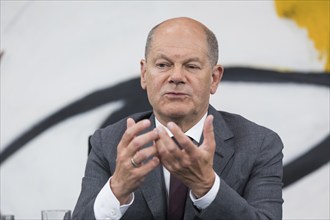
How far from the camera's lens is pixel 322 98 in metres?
3.04

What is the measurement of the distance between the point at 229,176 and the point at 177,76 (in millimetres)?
331

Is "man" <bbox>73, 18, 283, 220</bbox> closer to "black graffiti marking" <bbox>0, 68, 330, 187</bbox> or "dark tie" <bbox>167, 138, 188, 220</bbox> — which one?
A: "dark tie" <bbox>167, 138, 188, 220</bbox>

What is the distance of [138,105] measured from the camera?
Result: 3.19 meters

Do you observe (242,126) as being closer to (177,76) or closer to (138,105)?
(177,76)

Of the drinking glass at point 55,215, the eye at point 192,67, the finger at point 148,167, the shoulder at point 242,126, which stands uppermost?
the eye at point 192,67

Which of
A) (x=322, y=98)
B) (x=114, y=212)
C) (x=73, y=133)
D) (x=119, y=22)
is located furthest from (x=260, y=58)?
(x=114, y=212)

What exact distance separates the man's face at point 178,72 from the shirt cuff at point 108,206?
32cm

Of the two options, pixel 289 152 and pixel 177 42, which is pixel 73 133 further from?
pixel 177 42

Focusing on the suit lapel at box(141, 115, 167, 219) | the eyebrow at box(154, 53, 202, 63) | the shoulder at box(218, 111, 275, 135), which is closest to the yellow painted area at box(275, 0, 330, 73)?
the shoulder at box(218, 111, 275, 135)

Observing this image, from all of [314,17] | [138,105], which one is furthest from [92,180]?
[314,17]

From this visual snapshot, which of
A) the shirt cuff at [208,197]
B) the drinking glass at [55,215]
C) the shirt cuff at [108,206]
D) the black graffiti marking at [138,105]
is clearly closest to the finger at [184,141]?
the shirt cuff at [208,197]

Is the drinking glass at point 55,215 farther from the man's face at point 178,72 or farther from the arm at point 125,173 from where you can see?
the man's face at point 178,72

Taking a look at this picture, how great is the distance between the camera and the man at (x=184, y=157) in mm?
1740

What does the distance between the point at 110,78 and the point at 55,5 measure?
45cm
